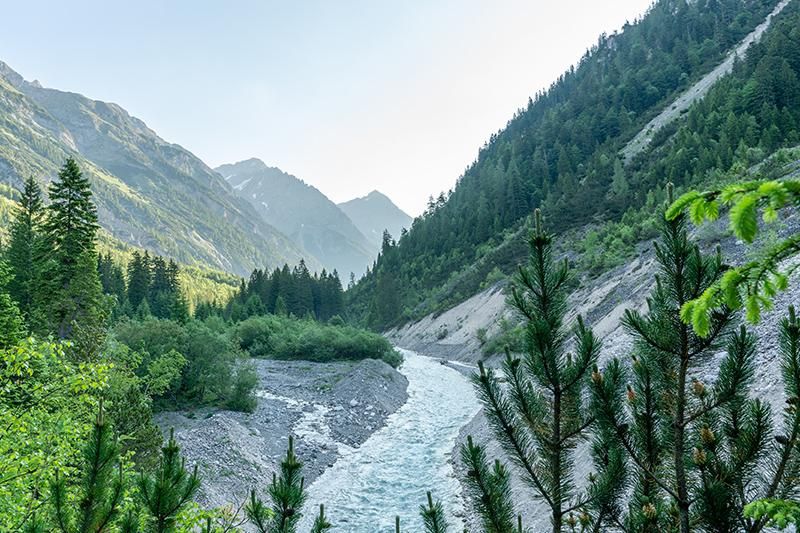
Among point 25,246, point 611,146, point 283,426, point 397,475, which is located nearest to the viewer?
point 397,475

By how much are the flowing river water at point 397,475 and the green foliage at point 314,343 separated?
16.4 metres

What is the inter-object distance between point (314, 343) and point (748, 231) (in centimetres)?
4723

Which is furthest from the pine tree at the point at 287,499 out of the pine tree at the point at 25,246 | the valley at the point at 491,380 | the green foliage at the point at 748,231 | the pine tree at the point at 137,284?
the pine tree at the point at 137,284

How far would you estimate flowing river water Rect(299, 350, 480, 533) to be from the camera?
14.5 m

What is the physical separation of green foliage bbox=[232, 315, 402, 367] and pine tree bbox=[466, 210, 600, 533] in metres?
39.7

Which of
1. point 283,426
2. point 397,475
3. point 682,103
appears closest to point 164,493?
point 397,475

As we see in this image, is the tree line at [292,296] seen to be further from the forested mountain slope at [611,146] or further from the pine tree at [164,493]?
the pine tree at [164,493]

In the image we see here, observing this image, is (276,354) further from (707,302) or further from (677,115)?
(677,115)

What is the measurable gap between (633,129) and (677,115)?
1082 centimetres

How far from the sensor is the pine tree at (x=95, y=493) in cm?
403

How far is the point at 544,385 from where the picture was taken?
462cm

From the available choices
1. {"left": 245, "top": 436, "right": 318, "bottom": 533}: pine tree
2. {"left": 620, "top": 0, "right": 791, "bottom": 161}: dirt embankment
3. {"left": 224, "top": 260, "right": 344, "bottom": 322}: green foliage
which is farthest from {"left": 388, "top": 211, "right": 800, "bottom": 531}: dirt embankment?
{"left": 620, "top": 0, "right": 791, "bottom": 161}: dirt embankment

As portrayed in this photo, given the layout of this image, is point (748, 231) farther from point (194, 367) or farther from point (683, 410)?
point (194, 367)

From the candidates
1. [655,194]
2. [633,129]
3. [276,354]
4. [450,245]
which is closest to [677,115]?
[633,129]
